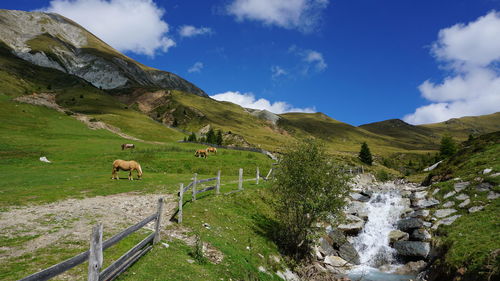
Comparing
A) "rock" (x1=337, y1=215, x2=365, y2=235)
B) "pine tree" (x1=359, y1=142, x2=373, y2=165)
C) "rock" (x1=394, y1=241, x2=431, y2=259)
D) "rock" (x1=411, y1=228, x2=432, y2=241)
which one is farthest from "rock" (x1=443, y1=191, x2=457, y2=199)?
"pine tree" (x1=359, y1=142, x2=373, y2=165)

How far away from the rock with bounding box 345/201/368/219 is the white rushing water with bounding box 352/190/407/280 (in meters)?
0.52

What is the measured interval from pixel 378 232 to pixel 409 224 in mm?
3154

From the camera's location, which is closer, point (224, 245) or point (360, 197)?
point (224, 245)

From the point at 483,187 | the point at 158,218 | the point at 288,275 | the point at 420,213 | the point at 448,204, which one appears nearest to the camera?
the point at 158,218

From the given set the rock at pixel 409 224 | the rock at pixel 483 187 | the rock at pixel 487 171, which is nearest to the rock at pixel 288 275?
the rock at pixel 409 224

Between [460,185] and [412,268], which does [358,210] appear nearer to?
[460,185]

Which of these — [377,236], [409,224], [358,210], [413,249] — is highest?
[409,224]

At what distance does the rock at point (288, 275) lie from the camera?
1768 centimetres

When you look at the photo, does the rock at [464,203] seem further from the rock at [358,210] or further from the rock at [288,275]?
the rock at [288,275]

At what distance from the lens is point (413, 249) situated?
949 inches

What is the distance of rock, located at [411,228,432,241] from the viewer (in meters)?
24.8

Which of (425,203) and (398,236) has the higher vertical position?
(425,203)

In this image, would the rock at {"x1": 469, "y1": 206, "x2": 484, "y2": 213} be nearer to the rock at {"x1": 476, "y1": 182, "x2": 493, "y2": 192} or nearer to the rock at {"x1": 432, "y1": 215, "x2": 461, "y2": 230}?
the rock at {"x1": 432, "y1": 215, "x2": 461, "y2": 230}

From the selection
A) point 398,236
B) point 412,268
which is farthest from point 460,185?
point 412,268
